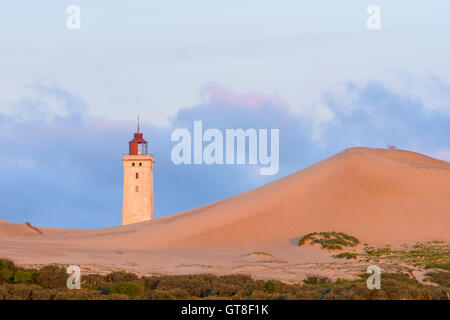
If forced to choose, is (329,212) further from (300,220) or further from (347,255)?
(347,255)

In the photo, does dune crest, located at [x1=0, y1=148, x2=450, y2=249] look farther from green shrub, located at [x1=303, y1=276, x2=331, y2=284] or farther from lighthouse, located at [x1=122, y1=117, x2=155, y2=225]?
green shrub, located at [x1=303, y1=276, x2=331, y2=284]

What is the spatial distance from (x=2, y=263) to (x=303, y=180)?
26.6 m

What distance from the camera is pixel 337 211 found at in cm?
4181

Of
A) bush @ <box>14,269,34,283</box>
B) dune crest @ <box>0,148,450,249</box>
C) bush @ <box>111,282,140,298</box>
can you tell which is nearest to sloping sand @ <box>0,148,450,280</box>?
dune crest @ <box>0,148,450,249</box>

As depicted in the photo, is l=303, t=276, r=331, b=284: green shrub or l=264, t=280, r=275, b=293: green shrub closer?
l=264, t=280, r=275, b=293: green shrub

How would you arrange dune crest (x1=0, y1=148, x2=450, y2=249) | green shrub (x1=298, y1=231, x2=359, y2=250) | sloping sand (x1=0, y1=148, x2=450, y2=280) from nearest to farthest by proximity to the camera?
1. sloping sand (x1=0, y1=148, x2=450, y2=280)
2. green shrub (x1=298, y1=231, x2=359, y2=250)
3. dune crest (x1=0, y1=148, x2=450, y2=249)

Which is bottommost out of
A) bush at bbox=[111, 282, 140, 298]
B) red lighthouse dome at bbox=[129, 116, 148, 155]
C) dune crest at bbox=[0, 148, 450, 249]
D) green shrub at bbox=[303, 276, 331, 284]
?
bush at bbox=[111, 282, 140, 298]

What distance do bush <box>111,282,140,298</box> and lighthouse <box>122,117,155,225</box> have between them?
37.6m

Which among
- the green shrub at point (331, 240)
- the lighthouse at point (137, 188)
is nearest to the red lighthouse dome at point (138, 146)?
the lighthouse at point (137, 188)

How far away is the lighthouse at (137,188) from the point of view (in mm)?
Result: 57125

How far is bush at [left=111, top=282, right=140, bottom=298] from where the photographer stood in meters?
19.4

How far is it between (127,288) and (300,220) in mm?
22822

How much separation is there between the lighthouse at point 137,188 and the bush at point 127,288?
37582 mm
